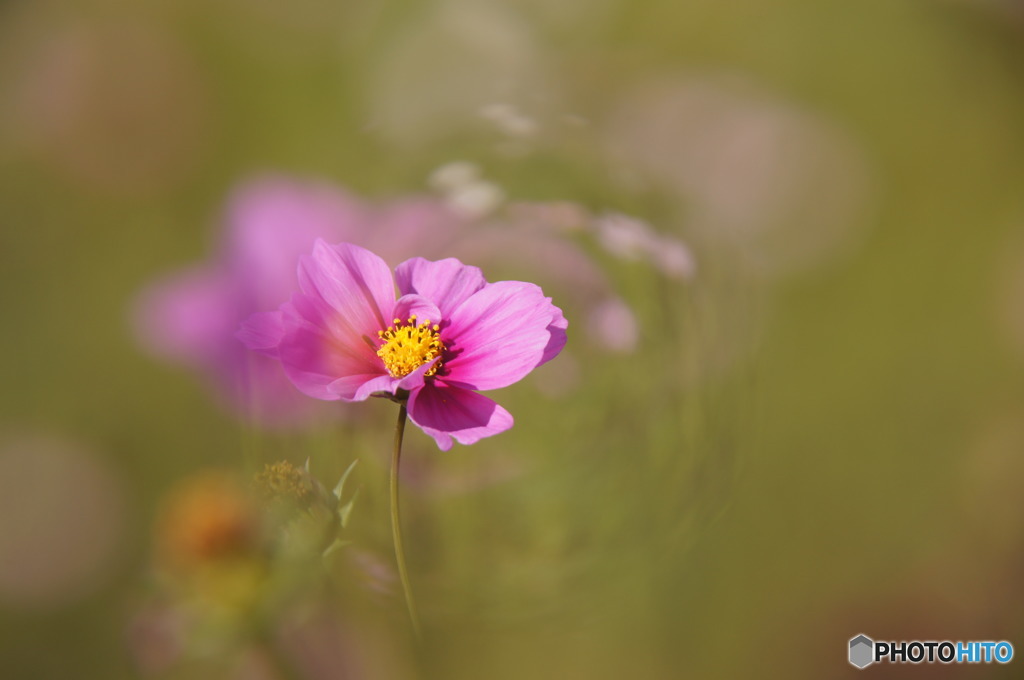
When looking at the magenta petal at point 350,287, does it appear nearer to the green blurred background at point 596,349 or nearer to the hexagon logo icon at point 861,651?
the green blurred background at point 596,349

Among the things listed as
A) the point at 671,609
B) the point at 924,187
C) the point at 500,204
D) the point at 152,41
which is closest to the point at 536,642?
the point at 671,609

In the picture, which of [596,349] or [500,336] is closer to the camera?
[500,336]

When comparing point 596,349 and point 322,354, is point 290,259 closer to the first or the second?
point 322,354

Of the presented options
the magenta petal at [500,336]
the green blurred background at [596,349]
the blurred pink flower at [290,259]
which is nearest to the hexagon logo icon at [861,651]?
the green blurred background at [596,349]

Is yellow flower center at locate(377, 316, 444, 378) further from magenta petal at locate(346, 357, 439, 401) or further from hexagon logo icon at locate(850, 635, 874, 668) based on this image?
hexagon logo icon at locate(850, 635, 874, 668)

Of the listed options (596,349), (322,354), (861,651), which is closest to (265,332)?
(322,354)

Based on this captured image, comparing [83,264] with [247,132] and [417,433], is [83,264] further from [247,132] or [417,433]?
[417,433]

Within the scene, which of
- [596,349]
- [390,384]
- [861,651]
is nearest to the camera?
[390,384]

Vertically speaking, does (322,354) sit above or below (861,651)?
above
